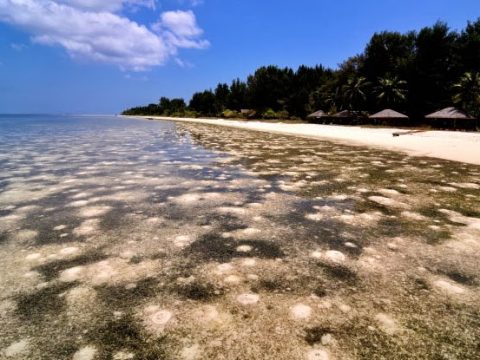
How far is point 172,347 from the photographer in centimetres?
181

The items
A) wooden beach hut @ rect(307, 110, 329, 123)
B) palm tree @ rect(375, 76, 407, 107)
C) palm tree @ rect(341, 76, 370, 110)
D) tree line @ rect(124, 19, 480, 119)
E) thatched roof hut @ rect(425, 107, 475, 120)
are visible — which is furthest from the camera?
wooden beach hut @ rect(307, 110, 329, 123)

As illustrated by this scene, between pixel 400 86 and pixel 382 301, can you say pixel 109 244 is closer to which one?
pixel 382 301

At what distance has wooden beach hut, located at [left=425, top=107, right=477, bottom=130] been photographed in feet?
92.4

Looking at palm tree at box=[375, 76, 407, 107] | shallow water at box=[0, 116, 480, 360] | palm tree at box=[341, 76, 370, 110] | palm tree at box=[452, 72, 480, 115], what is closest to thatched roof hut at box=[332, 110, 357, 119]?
palm tree at box=[341, 76, 370, 110]

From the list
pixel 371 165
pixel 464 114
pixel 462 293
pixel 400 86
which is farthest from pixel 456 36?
pixel 462 293

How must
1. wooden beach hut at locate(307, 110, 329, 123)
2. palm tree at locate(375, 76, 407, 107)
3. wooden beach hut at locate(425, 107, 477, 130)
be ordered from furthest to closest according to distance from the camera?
wooden beach hut at locate(307, 110, 329, 123)
palm tree at locate(375, 76, 407, 107)
wooden beach hut at locate(425, 107, 477, 130)

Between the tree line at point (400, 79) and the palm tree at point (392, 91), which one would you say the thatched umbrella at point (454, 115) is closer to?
the tree line at point (400, 79)

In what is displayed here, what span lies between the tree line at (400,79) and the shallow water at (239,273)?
111ft

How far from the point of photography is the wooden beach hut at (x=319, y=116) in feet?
144

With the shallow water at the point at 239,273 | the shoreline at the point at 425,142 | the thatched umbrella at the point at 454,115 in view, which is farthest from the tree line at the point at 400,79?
the shallow water at the point at 239,273

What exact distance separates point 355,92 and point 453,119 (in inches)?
589

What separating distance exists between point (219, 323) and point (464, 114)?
34111 mm

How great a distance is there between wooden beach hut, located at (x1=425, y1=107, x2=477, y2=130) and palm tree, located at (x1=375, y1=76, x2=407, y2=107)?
5989 mm

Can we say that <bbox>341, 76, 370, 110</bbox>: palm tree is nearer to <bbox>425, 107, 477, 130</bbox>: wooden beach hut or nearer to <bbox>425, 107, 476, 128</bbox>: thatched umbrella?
<bbox>425, 107, 477, 130</bbox>: wooden beach hut
